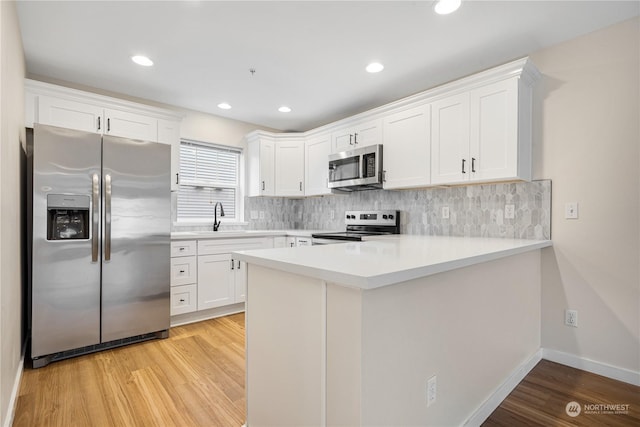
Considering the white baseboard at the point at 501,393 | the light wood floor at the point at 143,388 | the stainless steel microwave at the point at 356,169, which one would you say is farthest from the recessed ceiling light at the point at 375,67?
the light wood floor at the point at 143,388

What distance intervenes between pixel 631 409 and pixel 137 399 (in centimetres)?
285

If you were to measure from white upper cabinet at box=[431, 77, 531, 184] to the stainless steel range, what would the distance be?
0.74 meters

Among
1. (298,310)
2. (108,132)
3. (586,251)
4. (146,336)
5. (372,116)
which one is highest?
(372,116)

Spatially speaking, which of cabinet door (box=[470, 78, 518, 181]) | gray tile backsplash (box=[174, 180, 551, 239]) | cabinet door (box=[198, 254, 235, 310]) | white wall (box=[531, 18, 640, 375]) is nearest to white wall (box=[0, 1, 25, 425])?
cabinet door (box=[198, 254, 235, 310])

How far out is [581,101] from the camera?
2.29 metres

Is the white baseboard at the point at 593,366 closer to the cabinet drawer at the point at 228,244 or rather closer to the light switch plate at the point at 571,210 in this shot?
the light switch plate at the point at 571,210

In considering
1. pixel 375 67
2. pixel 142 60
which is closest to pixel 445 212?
pixel 375 67

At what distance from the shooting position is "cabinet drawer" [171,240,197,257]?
3.18 metres

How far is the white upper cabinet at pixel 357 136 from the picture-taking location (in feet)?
10.9

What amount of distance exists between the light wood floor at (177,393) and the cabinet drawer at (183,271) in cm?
73

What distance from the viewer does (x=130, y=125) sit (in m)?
3.15

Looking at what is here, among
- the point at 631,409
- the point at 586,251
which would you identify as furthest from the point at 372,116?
the point at 631,409

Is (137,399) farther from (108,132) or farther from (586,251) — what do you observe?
(586,251)

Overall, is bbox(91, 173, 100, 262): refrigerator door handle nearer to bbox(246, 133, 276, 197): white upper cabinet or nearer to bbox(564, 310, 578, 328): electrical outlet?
bbox(246, 133, 276, 197): white upper cabinet
